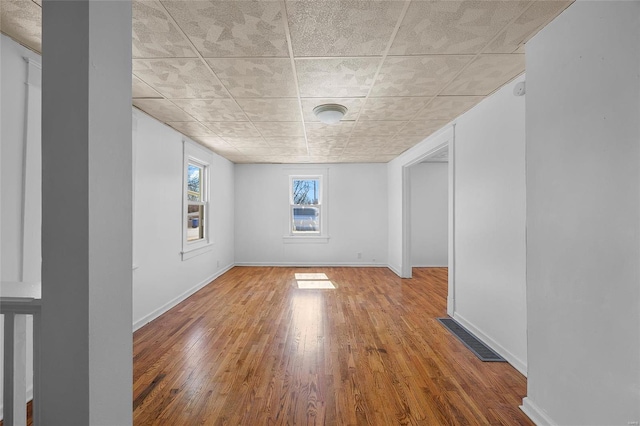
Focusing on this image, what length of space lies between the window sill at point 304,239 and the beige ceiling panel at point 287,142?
2501mm

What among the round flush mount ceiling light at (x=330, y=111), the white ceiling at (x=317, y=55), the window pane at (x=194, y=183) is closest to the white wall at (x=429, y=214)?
the white ceiling at (x=317, y=55)

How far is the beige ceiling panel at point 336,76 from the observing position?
6.94ft

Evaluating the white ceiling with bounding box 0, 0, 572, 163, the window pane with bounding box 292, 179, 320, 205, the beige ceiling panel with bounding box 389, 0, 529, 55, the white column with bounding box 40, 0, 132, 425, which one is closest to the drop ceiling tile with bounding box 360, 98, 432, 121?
the white ceiling with bounding box 0, 0, 572, 163

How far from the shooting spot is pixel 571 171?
1.57 meters

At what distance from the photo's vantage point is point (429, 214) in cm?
693

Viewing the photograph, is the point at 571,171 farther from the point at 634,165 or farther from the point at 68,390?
the point at 68,390

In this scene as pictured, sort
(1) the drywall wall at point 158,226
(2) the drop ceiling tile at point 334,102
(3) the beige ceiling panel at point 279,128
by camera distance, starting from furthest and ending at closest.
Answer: (3) the beige ceiling panel at point 279,128 → (1) the drywall wall at point 158,226 → (2) the drop ceiling tile at point 334,102

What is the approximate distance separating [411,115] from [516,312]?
2248 mm

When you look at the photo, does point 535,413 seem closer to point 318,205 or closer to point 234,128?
point 234,128

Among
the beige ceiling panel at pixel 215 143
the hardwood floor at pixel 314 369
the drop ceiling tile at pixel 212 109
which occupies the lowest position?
the hardwood floor at pixel 314 369

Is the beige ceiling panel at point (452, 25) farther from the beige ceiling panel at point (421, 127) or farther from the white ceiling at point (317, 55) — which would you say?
the beige ceiling panel at point (421, 127)

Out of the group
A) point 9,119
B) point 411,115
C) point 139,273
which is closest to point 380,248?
point 411,115

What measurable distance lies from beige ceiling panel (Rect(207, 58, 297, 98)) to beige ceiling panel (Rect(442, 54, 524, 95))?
1.41m

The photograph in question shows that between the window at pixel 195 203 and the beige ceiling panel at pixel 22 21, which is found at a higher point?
the beige ceiling panel at pixel 22 21
